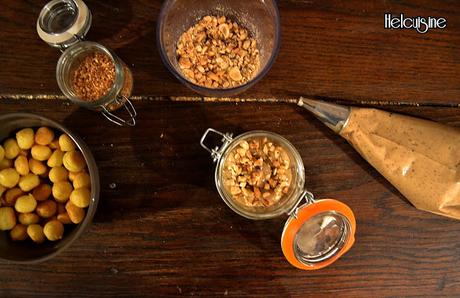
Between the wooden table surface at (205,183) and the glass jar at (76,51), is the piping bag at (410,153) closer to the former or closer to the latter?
the wooden table surface at (205,183)

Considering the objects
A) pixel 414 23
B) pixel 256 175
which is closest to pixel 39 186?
pixel 256 175

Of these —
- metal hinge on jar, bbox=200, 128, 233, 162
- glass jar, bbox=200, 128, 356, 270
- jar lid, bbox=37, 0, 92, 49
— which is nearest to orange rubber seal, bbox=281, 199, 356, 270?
glass jar, bbox=200, 128, 356, 270

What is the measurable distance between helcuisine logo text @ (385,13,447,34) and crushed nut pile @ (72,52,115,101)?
1.46 feet

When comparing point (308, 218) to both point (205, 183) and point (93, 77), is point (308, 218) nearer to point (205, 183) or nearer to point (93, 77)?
point (205, 183)

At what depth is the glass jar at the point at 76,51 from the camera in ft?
2.15

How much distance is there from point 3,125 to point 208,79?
0.30 m

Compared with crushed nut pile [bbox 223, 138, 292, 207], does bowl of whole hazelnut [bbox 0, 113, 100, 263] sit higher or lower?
lower

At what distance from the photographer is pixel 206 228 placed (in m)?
0.70

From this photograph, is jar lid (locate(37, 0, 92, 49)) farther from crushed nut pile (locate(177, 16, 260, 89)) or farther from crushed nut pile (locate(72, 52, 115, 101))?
crushed nut pile (locate(177, 16, 260, 89))

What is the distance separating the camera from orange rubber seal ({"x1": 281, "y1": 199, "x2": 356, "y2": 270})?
2.13ft

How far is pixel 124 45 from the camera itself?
2.34ft

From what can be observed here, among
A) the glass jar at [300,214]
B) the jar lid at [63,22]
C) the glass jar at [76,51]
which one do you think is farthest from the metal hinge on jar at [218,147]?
the jar lid at [63,22]

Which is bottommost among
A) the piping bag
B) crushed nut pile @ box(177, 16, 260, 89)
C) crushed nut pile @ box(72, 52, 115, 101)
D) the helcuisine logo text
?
crushed nut pile @ box(72, 52, 115, 101)

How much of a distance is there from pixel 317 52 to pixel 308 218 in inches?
10.4
